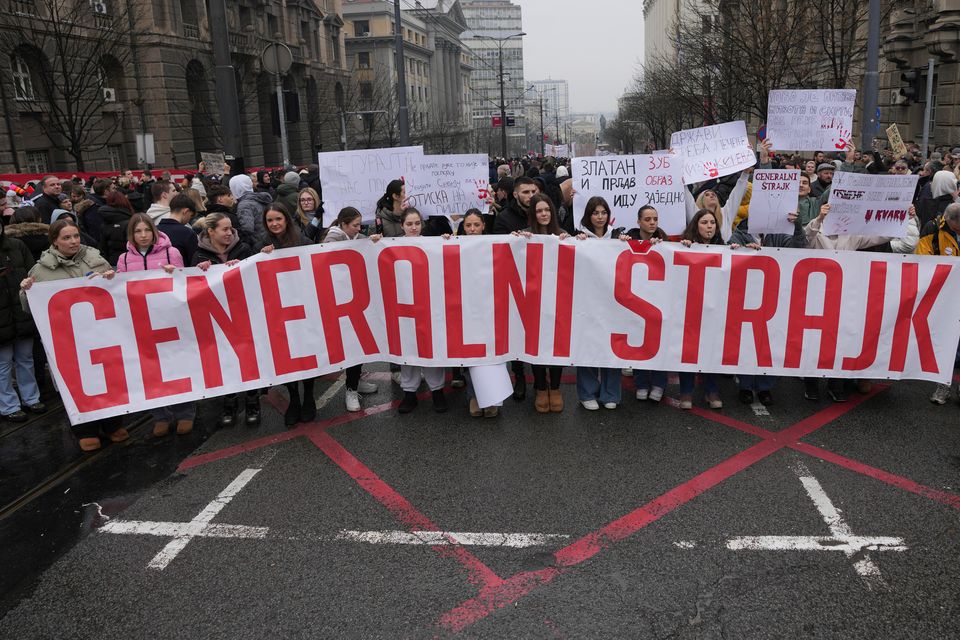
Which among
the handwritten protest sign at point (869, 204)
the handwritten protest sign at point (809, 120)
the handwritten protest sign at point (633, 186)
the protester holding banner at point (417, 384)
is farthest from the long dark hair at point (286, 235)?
the handwritten protest sign at point (809, 120)

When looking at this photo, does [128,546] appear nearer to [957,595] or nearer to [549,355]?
[549,355]

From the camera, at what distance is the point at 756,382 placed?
632 cm

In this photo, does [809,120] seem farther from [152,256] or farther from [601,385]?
[152,256]

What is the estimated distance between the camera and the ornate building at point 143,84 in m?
24.0

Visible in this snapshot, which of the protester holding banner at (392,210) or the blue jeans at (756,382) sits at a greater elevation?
the protester holding banner at (392,210)

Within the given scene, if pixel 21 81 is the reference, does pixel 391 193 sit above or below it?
below

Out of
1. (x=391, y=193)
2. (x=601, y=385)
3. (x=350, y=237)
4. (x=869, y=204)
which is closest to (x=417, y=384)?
(x=350, y=237)

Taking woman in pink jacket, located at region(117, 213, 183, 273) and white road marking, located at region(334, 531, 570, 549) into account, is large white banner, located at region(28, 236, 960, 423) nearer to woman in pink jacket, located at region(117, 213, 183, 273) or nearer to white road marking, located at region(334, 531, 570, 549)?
woman in pink jacket, located at region(117, 213, 183, 273)

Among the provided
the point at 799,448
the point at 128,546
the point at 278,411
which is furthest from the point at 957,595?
the point at 278,411

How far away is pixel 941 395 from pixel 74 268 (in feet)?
22.1

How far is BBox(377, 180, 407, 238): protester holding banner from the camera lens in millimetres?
7543

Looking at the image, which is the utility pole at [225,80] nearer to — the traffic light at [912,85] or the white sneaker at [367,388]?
the white sneaker at [367,388]

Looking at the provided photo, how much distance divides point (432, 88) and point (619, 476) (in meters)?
107

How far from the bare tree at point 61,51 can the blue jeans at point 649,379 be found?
21590 mm
